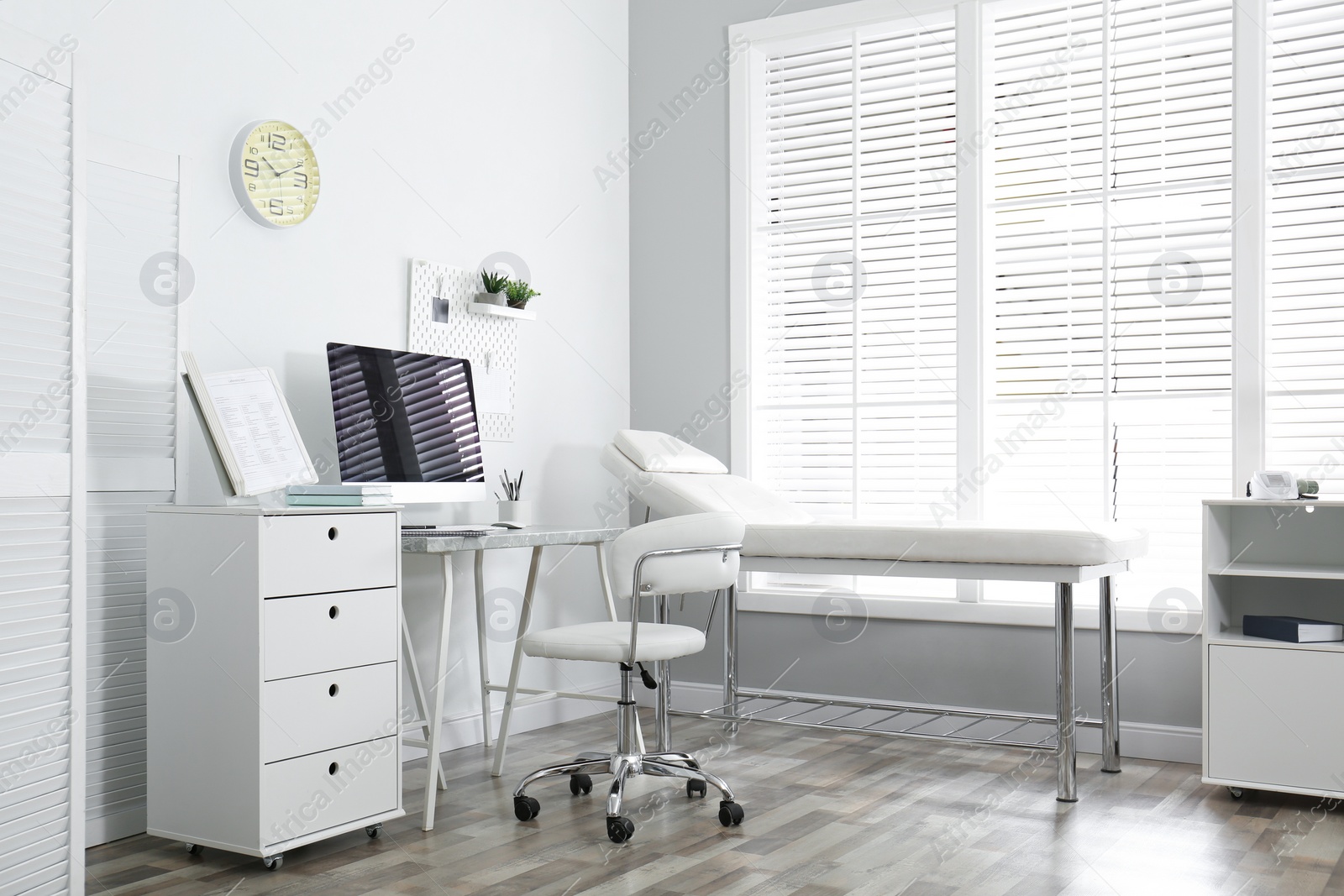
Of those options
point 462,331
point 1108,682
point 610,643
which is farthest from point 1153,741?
point 462,331

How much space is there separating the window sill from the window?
0.18 feet

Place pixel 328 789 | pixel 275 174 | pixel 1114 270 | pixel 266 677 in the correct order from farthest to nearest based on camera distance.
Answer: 1. pixel 1114 270
2. pixel 275 174
3. pixel 328 789
4. pixel 266 677

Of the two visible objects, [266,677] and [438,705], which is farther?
[438,705]

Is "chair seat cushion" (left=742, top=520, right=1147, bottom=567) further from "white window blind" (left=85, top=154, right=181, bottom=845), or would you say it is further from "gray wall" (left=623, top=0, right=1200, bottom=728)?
"white window blind" (left=85, top=154, right=181, bottom=845)

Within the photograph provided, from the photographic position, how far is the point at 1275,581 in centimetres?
331

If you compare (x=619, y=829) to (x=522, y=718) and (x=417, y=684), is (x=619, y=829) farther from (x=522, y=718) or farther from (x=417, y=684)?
(x=522, y=718)

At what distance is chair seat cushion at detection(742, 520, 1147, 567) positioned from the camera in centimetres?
280

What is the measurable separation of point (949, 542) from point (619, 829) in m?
1.16

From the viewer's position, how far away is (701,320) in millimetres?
4449

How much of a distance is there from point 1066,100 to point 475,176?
2.06 meters

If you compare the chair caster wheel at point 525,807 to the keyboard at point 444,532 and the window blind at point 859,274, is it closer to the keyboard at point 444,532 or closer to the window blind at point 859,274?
the keyboard at point 444,532

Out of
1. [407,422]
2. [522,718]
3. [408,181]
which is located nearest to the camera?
[407,422]

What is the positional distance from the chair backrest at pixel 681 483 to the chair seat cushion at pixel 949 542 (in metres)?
0.12

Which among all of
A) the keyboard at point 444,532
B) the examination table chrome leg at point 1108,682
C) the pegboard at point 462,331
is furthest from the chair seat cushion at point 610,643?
the examination table chrome leg at point 1108,682
